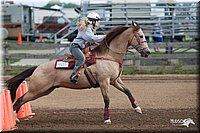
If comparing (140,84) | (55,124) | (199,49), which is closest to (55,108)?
(55,124)

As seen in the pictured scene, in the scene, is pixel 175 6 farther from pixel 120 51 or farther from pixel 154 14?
pixel 120 51

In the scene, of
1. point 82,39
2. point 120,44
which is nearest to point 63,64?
point 82,39

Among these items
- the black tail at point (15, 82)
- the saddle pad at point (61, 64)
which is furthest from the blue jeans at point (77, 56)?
the black tail at point (15, 82)

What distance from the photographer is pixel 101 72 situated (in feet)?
35.3

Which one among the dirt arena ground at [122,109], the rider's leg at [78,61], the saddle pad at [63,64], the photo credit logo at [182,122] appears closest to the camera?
the dirt arena ground at [122,109]

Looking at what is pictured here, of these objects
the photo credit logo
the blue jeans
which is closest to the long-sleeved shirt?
the blue jeans

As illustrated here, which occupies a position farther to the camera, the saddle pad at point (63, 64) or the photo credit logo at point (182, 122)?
the saddle pad at point (63, 64)

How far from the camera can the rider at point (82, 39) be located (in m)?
10.7

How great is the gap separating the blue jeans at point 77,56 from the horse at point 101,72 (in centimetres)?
20

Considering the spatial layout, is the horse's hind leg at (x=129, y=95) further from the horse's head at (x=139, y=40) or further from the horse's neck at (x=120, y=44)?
the horse's head at (x=139, y=40)

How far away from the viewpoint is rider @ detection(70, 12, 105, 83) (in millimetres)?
10719

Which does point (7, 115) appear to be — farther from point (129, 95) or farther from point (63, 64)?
point (129, 95)

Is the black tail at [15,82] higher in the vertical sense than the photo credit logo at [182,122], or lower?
higher

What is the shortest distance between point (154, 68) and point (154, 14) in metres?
6.65
